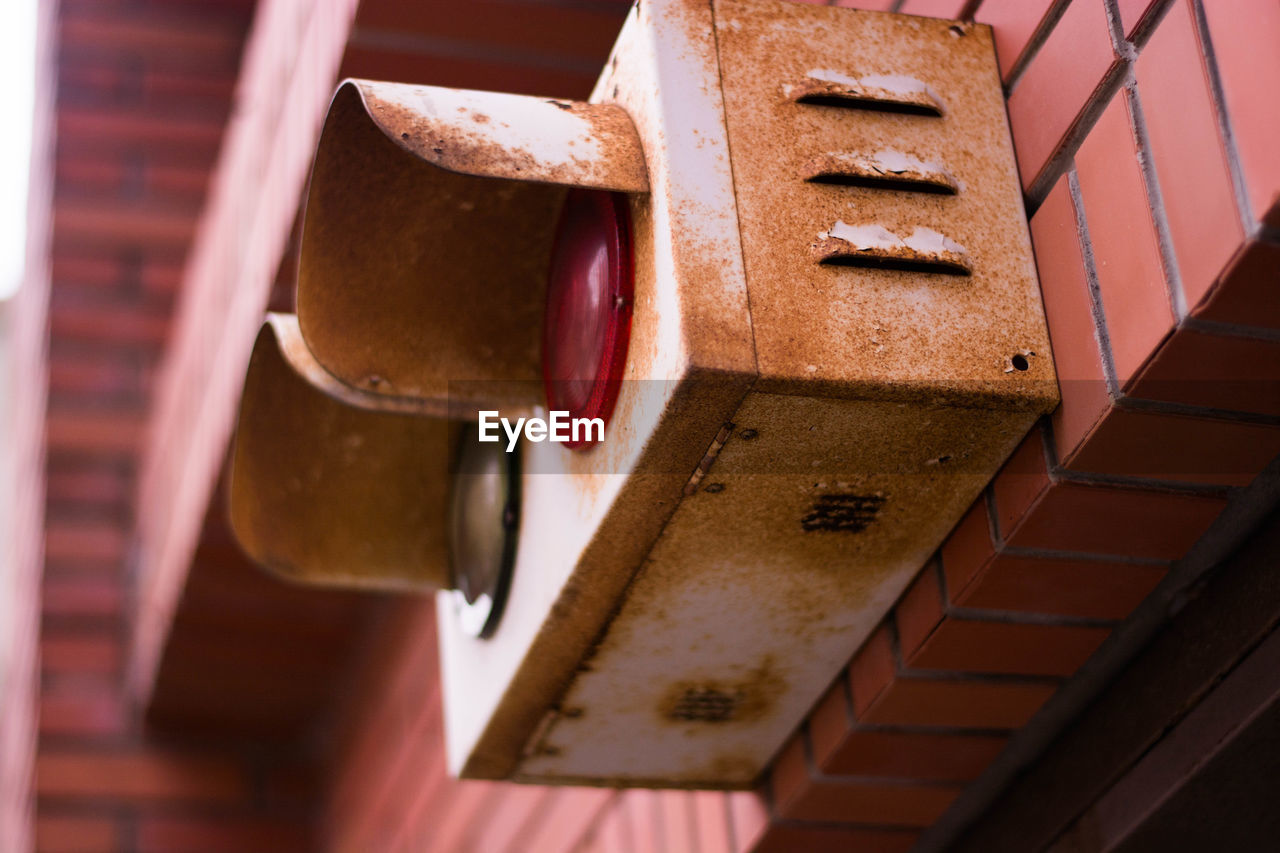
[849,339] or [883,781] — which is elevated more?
[849,339]

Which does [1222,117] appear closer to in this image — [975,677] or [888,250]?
[888,250]

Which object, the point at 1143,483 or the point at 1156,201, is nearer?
the point at 1156,201

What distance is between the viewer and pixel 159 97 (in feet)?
11.0

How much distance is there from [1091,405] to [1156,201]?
0.13 m

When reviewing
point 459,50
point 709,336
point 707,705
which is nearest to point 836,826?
point 707,705

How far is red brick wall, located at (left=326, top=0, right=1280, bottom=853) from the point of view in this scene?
86cm

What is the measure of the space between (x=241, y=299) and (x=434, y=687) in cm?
69

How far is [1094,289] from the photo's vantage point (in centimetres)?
97

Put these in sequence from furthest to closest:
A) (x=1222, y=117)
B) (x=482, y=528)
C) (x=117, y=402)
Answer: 1. (x=117, y=402)
2. (x=482, y=528)
3. (x=1222, y=117)

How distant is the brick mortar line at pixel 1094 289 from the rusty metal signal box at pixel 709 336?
0.16 ft

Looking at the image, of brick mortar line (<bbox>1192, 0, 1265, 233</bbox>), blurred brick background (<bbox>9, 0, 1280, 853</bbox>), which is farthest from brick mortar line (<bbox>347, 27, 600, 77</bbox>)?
brick mortar line (<bbox>1192, 0, 1265, 233</bbox>)

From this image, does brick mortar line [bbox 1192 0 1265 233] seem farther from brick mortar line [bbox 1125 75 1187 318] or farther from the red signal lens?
the red signal lens

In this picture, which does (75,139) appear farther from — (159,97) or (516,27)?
(516,27)

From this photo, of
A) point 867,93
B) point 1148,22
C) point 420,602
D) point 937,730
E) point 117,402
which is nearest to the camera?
point 1148,22
